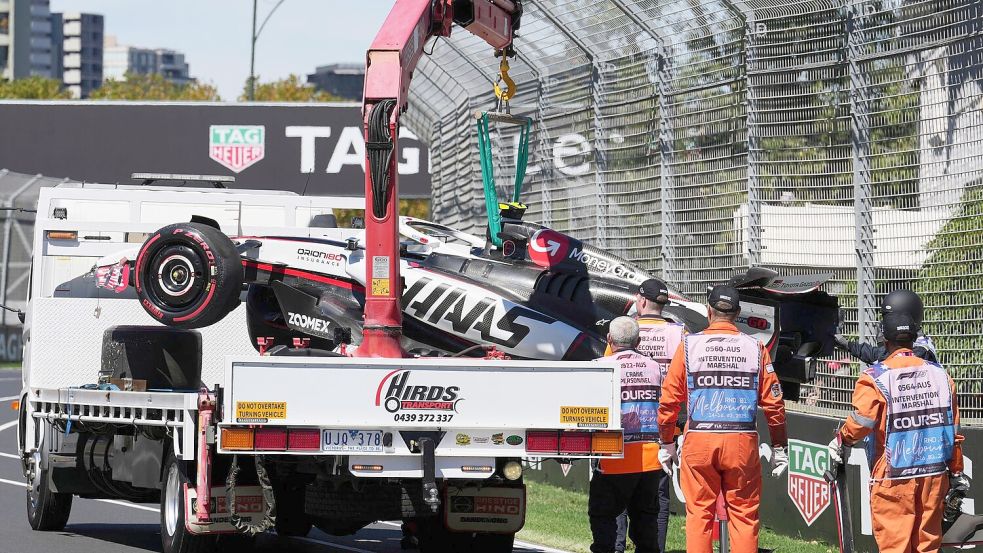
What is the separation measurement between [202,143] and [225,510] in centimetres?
2758

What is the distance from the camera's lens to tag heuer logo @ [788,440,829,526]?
1169 cm

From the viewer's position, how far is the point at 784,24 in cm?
1317

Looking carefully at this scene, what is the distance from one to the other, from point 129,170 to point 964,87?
92.9 feet

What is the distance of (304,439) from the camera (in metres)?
8.79

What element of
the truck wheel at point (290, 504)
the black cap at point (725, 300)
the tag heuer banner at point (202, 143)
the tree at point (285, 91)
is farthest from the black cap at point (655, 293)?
the tree at point (285, 91)

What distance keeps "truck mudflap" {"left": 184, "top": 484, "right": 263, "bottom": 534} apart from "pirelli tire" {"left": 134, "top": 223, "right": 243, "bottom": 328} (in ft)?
4.37

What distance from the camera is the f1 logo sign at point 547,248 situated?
38.0 feet

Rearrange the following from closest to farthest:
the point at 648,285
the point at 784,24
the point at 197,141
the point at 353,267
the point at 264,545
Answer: the point at 648,285 < the point at 353,267 < the point at 264,545 < the point at 784,24 < the point at 197,141

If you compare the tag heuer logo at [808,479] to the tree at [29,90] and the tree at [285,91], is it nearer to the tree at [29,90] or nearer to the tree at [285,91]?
the tree at [285,91]

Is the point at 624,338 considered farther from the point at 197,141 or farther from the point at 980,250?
the point at 197,141

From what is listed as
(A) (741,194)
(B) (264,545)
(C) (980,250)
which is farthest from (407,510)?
(A) (741,194)

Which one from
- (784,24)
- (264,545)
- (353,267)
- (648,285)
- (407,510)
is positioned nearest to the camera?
(407,510)

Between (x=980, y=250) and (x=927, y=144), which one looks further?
(x=927, y=144)

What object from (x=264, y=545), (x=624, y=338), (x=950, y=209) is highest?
(x=950, y=209)
